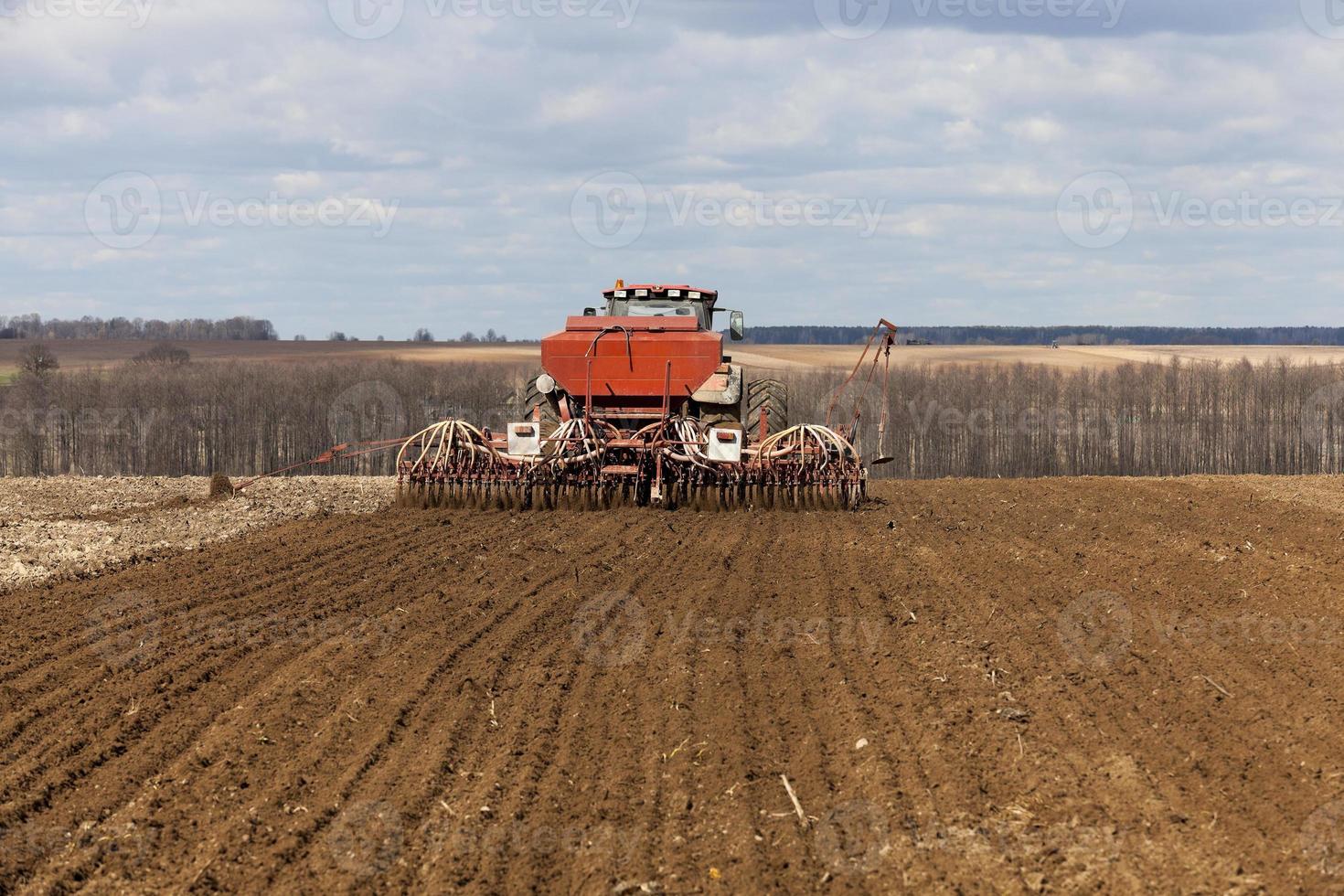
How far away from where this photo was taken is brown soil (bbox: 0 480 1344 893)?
4434 mm

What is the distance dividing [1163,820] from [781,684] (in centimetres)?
224

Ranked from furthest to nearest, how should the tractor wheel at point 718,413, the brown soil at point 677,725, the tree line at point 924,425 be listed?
1. the tree line at point 924,425
2. the tractor wheel at point 718,413
3. the brown soil at point 677,725

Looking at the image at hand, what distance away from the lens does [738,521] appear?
41.7 feet

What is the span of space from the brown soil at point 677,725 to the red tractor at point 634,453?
A: 3.05 m

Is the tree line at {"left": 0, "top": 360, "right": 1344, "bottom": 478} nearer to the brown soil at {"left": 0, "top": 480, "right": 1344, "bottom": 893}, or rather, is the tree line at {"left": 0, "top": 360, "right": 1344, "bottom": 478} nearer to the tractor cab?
the tractor cab

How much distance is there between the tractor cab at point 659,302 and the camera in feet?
52.4

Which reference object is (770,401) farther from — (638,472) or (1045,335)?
(1045,335)

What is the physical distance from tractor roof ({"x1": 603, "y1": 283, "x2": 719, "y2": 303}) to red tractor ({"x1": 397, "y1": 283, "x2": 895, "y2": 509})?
1536mm

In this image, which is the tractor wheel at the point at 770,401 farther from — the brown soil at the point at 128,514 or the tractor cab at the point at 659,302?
the brown soil at the point at 128,514

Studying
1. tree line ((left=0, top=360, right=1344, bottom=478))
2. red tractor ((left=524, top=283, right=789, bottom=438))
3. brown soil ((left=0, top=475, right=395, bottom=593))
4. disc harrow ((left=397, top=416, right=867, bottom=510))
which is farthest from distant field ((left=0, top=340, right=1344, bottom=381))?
disc harrow ((left=397, top=416, right=867, bottom=510))

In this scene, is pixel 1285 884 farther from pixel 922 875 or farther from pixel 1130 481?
pixel 1130 481

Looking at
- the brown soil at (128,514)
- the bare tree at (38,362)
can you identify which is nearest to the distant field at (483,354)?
the bare tree at (38,362)

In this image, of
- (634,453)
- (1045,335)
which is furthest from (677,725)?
(1045,335)

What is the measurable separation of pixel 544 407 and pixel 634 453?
2.29 metres
